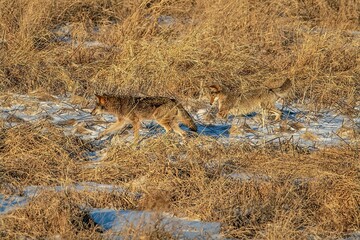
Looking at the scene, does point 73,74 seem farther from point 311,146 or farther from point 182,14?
point 311,146

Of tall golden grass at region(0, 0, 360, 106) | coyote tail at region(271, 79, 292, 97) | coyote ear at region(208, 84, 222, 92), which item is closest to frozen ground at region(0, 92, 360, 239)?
coyote tail at region(271, 79, 292, 97)

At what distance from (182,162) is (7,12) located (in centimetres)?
648

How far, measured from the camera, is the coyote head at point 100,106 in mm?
10039

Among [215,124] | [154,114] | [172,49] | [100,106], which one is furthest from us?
[172,49]

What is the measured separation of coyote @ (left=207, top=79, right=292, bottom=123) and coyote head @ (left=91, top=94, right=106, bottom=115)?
179cm

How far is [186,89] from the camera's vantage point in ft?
37.6

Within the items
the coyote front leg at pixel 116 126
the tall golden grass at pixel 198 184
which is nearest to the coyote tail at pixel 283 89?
the tall golden grass at pixel 198 184

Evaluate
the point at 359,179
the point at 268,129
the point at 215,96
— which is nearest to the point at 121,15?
the point at 215,96

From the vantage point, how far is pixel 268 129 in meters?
10.1

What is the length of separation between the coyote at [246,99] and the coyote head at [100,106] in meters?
1.79

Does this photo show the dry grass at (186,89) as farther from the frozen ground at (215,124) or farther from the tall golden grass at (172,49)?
the frozen ground at (215,124)

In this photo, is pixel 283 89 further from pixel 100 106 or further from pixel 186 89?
pixel 100 106

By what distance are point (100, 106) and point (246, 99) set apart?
220 cm

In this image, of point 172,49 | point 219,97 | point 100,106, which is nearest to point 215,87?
point 219,97
